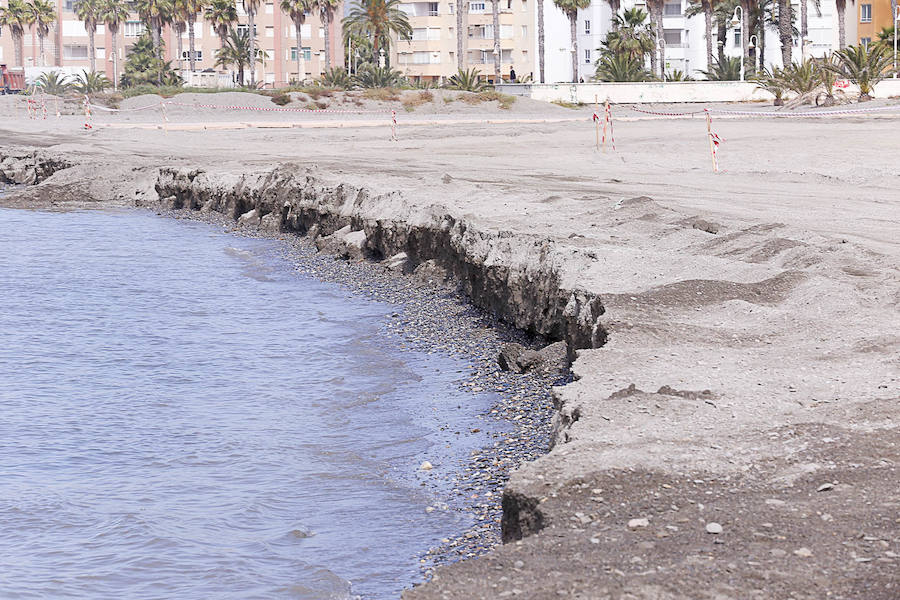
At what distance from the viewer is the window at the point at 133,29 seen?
10200 centimetres

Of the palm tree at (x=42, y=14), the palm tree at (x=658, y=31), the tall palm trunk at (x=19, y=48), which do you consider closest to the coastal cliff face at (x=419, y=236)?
the palm tree at (x=658, y=31)

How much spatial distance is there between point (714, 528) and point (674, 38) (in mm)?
87320

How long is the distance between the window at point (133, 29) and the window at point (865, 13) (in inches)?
2279

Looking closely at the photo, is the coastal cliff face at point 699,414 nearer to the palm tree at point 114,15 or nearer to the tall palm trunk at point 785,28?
the tall palm trunk at point 785,28

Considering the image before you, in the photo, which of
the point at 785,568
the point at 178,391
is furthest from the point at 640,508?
the point at 178,391

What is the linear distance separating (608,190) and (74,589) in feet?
50.5

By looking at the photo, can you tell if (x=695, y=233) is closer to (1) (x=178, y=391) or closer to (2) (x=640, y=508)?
(1) (x=178, y=391)

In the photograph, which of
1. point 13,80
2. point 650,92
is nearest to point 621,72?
point 650,92

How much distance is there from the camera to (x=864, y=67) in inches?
1748

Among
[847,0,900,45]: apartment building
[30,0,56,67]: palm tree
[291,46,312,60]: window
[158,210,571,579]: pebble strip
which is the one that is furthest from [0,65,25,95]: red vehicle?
[158,210,571,579]: pebble strip

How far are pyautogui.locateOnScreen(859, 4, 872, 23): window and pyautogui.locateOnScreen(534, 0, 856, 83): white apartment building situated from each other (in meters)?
4.30

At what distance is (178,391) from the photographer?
1161 centimetres

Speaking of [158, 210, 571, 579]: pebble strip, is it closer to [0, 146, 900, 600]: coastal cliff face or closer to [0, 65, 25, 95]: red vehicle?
[0, 146, 900, 600]: coastal cliff face

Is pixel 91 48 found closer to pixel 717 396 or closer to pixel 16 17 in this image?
pixel 16 17
